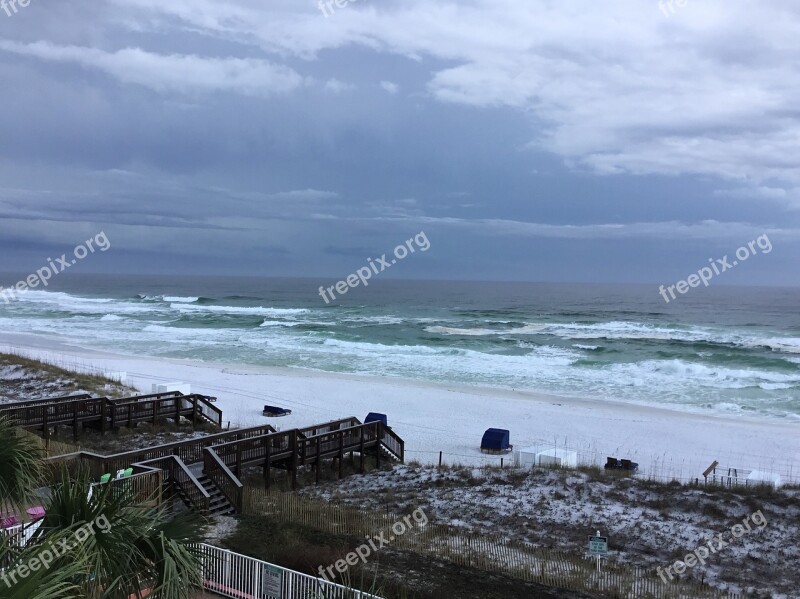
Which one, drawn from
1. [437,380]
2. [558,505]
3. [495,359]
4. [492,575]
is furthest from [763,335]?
[492,575]

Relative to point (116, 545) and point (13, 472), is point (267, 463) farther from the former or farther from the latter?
point (116, 545)

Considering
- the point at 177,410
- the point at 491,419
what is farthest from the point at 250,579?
→ the point at 491,419

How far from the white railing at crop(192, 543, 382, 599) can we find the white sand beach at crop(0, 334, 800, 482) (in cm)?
1194

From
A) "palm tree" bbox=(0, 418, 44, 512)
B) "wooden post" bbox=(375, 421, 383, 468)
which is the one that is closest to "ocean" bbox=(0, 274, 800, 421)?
"wooden post" bbox=(375, 421, 383, 468)

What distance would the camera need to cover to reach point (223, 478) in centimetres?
1451

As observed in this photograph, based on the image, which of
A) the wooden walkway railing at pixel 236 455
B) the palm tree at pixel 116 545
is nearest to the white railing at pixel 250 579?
the wooden walkway railing at pixel 236 455

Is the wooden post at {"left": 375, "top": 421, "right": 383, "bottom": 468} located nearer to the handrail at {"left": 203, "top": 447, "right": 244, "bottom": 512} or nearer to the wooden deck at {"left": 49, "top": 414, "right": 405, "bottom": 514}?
the wooden deck at {"left": 49, "top": 414, "right": 405, "bottom": 514}

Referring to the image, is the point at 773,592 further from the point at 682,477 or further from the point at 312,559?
the point at 682,477

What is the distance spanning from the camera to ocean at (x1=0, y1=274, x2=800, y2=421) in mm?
40156

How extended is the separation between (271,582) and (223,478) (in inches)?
217

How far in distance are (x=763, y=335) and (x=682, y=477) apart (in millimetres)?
56987

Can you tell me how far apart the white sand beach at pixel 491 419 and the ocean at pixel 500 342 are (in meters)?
4.04

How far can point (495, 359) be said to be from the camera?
4953 centimetres

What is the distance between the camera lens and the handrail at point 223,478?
13859 mm
